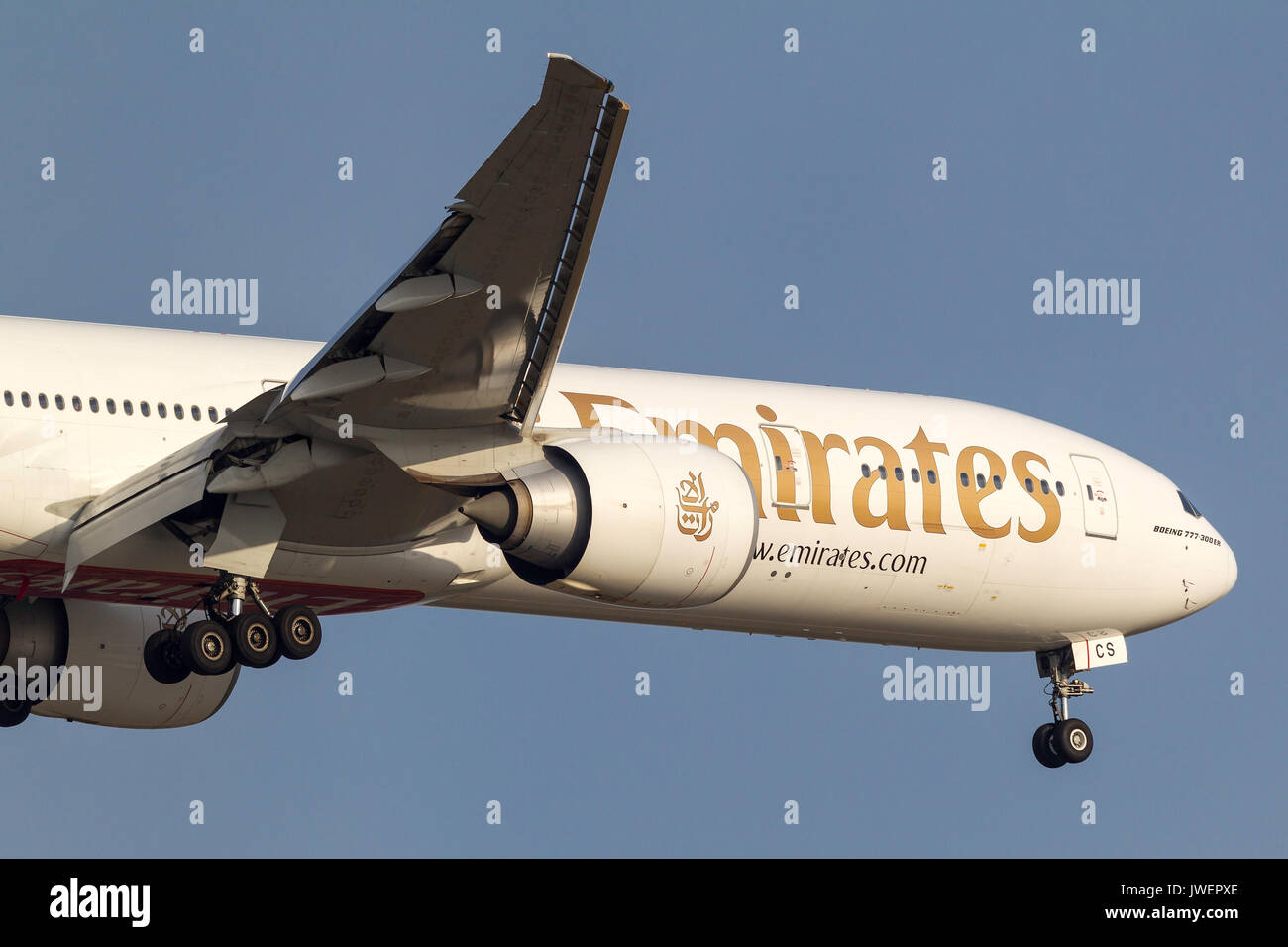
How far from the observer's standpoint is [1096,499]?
2331 centimetres

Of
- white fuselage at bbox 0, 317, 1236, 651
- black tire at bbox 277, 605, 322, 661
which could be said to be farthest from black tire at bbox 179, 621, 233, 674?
white fuselage at bbox 0, 317, 1236, 651

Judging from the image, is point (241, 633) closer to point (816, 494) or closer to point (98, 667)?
point (98, 667)

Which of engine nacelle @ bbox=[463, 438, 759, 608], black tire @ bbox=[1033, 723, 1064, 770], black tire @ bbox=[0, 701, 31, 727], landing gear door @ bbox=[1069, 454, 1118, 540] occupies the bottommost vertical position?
black tire @ bbox=[1033, 723, 1064, 770]

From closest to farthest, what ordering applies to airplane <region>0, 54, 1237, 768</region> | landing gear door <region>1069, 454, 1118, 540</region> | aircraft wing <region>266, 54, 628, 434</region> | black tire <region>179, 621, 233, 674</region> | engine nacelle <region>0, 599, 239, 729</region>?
aircraft wing <region>266, 54, 628, 434</region> < airplane <region>0, 54, 1237, 768</region> < black tire <region>179, 621, 233, 674</region> < engine nacelle <region>0, 599, 239, 729</region> < landing gear door <region>1069, 454, 1118, 540</region>

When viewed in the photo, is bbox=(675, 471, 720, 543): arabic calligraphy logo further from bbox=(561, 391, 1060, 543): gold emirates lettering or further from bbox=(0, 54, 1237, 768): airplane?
bbox=(561, 391, 1060, 543): gold emirates lettering

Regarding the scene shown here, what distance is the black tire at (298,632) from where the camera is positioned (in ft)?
60.8

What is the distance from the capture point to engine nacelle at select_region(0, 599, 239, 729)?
21859 millimetres

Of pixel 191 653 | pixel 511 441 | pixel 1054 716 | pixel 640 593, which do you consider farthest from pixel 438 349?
pixel 1054 716

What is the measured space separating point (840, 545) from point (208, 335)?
7.07 m

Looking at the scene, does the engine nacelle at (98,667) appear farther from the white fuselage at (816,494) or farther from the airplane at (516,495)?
the white fuselage at (816,494)

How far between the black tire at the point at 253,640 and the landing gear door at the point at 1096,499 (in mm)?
10003

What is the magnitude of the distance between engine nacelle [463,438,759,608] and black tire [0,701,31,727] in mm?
7676

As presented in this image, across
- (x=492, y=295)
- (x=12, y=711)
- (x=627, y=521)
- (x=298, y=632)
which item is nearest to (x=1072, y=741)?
(x=627, y=521)

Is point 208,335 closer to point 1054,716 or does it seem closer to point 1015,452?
point 1015,452
